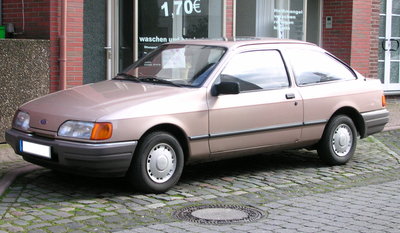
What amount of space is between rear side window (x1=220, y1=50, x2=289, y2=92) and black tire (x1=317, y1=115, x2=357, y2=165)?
919 millimetres

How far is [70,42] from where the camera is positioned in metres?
9.92

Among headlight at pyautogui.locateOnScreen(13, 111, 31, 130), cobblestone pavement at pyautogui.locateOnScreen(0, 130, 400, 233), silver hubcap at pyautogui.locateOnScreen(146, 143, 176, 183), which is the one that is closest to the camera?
cobblestone pavement at pyautogui.locateOnScreen(0, 130, 400, 233)

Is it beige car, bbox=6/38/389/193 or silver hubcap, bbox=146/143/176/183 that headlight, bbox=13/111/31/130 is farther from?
silver hubcap, bbox=146/143/176/183

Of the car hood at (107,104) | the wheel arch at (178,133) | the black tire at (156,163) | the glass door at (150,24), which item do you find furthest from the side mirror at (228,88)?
the glass door at (150,24)

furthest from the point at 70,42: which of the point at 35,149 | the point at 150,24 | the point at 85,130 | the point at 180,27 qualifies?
the point at 85,130

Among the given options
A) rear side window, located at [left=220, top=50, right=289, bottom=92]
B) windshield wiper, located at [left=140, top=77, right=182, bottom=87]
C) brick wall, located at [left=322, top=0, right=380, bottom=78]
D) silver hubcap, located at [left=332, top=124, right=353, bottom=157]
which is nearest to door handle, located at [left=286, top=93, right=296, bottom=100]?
rear side window, located at [left=220, top=50, right=289, bottom=92]

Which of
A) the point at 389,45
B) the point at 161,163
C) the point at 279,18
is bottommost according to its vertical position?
the point at 161,163

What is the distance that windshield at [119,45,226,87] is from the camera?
269 inches

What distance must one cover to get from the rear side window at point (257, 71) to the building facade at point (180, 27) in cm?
377

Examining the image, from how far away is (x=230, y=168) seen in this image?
7715mm

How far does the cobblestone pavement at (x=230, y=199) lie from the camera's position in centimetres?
518

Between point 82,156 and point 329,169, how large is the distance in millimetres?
3471

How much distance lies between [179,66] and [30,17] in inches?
157

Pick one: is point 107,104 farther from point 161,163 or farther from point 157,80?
point 157,80
